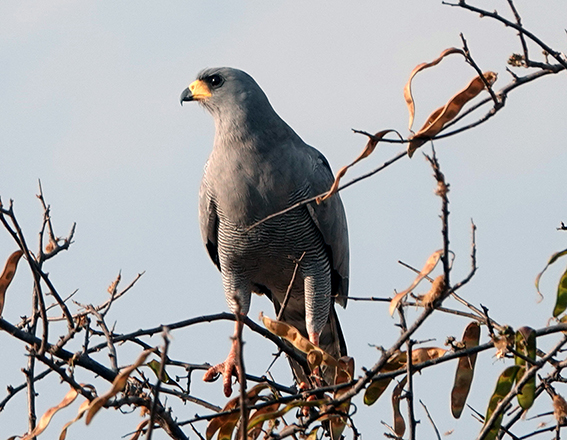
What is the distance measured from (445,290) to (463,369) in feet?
3.21

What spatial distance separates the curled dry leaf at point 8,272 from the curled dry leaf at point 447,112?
5.73 feet

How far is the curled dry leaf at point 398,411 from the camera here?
347 cm

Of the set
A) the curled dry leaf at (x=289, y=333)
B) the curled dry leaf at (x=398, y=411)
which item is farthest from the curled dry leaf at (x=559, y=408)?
the curled dry leaf at (x=289, y=333)

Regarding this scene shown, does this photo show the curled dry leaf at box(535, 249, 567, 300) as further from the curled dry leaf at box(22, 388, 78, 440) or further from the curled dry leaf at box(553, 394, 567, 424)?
the curled dry leaf at box(22, 388, 78, 440)

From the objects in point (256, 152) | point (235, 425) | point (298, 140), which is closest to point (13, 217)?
point (235, 425)

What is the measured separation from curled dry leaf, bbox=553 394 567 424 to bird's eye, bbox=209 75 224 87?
4.14 metres

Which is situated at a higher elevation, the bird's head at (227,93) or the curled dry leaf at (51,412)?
the bird's head at (227,93)

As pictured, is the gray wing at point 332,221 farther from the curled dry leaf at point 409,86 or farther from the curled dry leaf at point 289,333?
the curled dry leaf at point 409,86

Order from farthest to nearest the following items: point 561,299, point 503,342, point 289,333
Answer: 1. point 289,333
2. point 561,299
3. point 503,342

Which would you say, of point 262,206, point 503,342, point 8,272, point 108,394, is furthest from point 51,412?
point 262,206

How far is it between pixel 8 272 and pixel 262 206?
2.72 metres

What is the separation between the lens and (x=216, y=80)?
6.56 meters

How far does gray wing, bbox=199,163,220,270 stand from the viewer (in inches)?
248

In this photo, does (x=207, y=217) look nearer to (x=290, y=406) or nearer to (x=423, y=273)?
(x=290, y=406)
